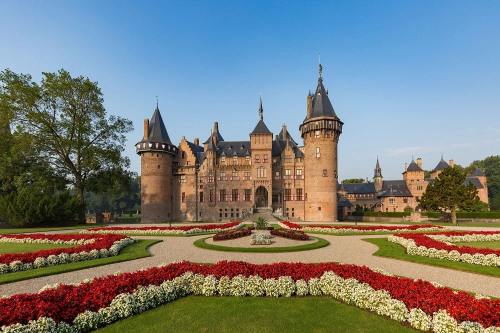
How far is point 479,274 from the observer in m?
10.9

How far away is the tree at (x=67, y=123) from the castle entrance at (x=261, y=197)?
2408 cm

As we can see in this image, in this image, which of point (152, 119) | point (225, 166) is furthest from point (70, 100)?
point (225, 166)

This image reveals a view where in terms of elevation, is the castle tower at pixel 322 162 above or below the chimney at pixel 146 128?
below

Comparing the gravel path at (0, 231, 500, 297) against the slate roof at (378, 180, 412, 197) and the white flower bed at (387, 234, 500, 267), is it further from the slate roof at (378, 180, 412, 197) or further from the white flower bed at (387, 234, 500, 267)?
the slate roof at (378, 180, 412, 197)

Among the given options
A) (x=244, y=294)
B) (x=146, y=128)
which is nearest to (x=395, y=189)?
(x=146, y=128)

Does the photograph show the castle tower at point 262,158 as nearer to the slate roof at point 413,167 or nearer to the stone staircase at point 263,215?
the stone staircase at point 263,215

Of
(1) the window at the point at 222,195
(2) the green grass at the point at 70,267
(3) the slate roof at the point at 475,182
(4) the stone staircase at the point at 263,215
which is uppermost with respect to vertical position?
(3) the slate roof at the point at 475,182

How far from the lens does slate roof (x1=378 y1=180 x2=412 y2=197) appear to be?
6907 centimetres

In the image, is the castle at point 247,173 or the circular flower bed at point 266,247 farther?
the castle at point 247,173

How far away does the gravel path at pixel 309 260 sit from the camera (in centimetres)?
947

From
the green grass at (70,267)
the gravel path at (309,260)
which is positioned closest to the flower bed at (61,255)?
the green grass at (70,267)

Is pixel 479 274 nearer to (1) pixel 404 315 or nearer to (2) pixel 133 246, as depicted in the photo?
(1) pixel 404 315

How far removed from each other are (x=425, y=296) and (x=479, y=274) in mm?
6775

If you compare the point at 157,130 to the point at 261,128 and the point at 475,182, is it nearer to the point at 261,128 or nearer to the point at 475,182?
the point at 261,128
